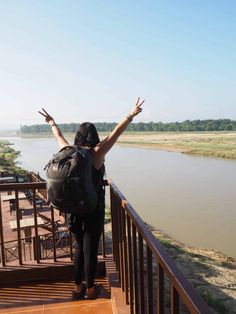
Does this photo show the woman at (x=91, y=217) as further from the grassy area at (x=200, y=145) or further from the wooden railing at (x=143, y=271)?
the grassy area at (x=200, y=145)

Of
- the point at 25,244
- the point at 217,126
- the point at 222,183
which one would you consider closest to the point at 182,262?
the point at 25,244

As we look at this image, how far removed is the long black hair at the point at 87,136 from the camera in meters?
2.46

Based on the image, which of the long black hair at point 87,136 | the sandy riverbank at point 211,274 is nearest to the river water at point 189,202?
the sandy riverbank at point 211,274

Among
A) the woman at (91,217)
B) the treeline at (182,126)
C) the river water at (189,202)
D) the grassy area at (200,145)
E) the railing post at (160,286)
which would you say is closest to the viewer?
the railing post at (160,286)

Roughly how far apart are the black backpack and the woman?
0.42ft

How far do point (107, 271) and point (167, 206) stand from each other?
15.5 meters

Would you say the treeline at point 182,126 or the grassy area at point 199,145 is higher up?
the treeline at point 182,126

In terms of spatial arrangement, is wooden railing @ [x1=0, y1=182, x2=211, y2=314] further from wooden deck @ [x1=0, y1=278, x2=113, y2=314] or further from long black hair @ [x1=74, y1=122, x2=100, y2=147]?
long black hair @ [x1=74, y1=122, x2=100, y2=147]

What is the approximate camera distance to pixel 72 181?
220 cm

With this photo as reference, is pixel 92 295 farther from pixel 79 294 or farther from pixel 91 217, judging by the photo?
pixel 91 217

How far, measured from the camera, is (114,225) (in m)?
3.26

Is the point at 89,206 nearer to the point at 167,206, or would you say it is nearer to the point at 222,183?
the point at 167,206

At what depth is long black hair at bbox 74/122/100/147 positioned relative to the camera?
8.06 ft

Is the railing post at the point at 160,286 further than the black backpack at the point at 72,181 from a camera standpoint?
No
